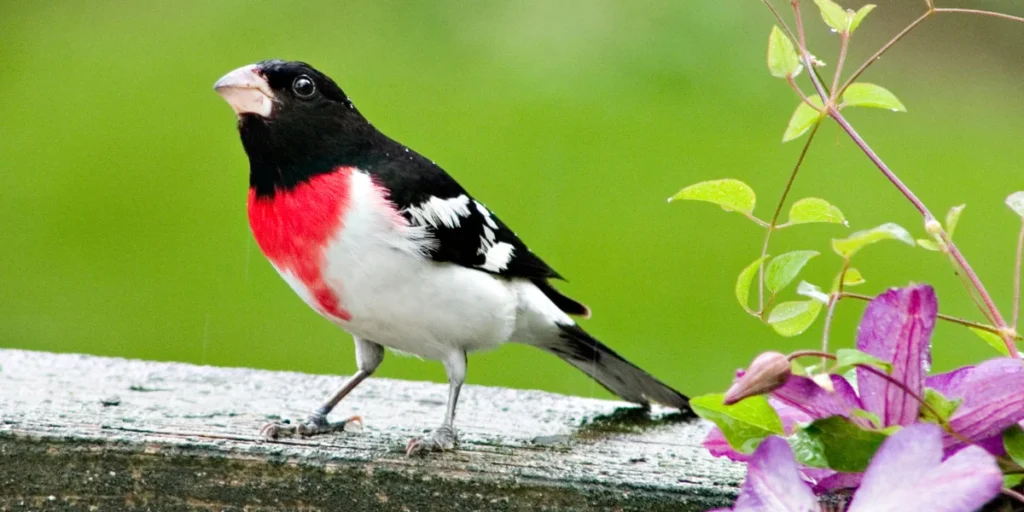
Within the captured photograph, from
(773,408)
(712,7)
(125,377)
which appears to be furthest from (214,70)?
(773,408)

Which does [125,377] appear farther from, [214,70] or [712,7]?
[712,7]

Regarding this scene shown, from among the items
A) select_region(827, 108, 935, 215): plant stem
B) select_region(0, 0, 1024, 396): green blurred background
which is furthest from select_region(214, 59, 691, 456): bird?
select_region(0, 0, 1024, 396): green blurred background

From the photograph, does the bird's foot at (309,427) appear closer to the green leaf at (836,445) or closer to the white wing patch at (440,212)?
the white wing patch at (440,212)

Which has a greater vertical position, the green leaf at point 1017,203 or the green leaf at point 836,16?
the green leaf at point 836,16

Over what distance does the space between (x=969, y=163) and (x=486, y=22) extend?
9.54 ft

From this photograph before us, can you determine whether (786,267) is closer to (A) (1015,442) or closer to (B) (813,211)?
(B) (813,211)

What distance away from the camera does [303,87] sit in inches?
88.9

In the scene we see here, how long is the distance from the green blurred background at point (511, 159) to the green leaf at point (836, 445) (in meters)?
3.39

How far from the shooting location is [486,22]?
789cm

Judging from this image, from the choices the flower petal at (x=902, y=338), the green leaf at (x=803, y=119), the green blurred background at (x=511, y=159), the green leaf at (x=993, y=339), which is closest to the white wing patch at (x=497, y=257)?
the green leaf at (x=803, y=119)

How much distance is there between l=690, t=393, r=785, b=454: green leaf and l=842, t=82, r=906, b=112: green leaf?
0.33 m

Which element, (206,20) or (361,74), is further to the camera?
(206,20)

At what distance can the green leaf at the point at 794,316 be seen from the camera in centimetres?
116

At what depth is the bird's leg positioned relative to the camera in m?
1.78
